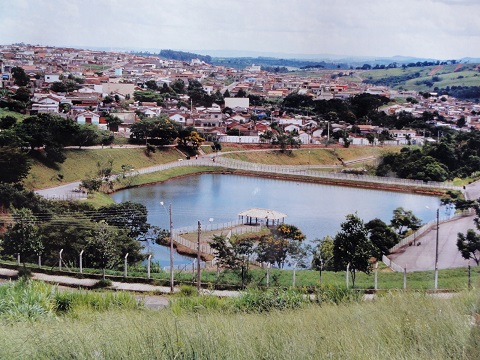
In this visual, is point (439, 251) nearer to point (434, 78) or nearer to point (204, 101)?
point (434, 78)

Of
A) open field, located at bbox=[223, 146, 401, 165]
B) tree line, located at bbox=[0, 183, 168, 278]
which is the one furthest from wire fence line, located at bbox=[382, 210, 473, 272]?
open field, located at bbox=[223, 146, 401, 165]

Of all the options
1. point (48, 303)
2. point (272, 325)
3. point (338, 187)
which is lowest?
point (338, 187)

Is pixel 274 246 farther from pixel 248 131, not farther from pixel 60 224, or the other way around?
pixel 248 131

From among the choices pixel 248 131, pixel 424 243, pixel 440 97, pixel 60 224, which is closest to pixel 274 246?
pixel 424 243

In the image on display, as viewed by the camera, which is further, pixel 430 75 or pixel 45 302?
pixel 430 75

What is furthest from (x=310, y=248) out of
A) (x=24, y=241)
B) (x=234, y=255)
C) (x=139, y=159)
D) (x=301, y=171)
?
(x=139, y=159)

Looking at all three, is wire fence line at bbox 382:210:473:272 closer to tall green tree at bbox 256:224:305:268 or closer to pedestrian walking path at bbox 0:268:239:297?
tall green tree at bbox 256:224:305:268
